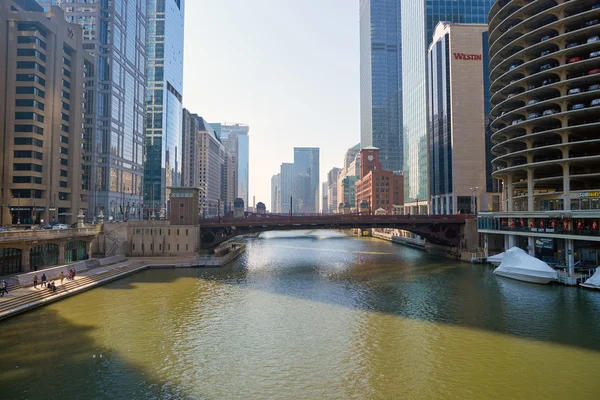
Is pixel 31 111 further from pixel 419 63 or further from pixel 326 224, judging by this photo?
pixel 419 63

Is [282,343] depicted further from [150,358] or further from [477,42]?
[477,42]

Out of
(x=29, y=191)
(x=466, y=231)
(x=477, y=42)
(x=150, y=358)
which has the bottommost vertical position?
(x=150, y=358)

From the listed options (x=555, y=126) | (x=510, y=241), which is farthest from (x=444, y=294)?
(x=555, y=126)

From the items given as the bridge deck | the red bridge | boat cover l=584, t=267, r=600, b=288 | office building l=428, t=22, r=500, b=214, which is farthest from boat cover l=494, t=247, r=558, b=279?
office building l=428, t=22, r=500, b=214

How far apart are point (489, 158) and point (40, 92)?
136 m

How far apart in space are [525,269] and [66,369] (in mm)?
56409

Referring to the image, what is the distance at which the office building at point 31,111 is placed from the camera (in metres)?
92.6

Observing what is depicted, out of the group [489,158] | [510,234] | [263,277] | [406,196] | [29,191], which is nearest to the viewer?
[263,277]

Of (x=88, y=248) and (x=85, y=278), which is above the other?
(x=88, y=248)

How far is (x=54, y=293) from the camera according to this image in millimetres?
43094

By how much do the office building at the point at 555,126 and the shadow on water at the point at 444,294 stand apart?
33.7 ft

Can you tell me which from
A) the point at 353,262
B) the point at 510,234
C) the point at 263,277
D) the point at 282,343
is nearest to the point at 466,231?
the point at 510,234

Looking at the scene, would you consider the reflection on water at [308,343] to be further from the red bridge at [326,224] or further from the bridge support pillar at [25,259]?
the red bridge at [326,224]

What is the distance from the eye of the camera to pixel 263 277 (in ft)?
200
